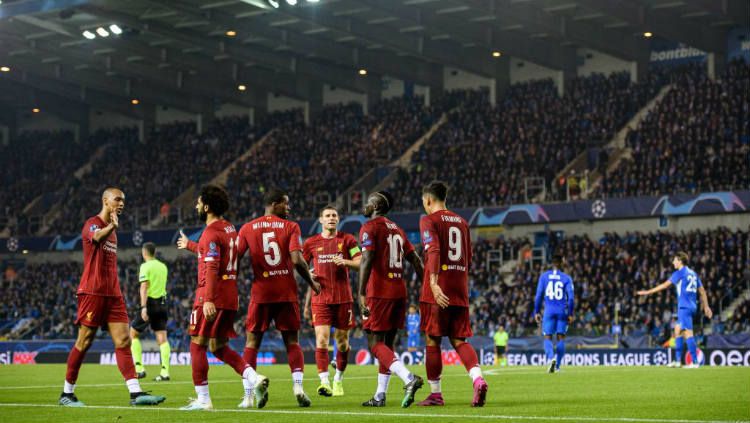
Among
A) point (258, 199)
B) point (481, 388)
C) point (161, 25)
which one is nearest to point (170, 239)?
point (258, 199)

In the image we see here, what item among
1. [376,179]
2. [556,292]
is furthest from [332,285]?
[376,179]

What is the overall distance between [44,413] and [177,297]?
1608 inches

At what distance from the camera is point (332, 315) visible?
16016 mm

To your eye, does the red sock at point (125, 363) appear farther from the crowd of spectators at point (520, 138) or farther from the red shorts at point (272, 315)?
the crowd of spectators at point (520, 138)

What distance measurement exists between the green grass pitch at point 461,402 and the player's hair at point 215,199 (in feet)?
7.13

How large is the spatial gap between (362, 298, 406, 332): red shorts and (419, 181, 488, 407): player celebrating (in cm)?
69

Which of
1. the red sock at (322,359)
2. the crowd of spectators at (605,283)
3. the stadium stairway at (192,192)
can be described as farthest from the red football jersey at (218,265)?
the stadium stairway at (192,192)

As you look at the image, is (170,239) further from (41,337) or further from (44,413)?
(44,413)

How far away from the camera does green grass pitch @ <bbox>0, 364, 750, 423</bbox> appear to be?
11141mm

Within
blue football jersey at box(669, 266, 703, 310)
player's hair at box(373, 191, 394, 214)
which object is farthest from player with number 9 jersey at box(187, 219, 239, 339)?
blue football jersey at box(669, 266, 703, 310)

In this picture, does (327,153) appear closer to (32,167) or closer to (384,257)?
(32,167)

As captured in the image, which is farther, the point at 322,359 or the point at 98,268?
the point at 322,359

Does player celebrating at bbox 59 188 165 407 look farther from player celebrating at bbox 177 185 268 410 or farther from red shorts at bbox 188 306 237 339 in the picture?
red shorts at bbox 188 306 237 339

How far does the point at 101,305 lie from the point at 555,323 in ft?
39.9
